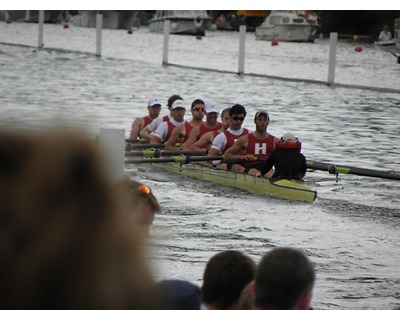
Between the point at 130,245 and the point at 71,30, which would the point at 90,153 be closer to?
the point at 130,245

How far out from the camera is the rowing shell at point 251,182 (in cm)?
1074

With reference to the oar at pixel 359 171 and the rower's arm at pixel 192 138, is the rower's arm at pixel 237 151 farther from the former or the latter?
the rower's arm at pixel 192 138

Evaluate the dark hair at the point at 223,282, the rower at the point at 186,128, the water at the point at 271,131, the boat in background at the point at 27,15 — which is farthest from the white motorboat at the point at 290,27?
the dark hair at the point at 223,282

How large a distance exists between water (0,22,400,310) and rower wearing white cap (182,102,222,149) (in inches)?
22.8

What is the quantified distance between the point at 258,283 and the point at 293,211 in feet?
24.8

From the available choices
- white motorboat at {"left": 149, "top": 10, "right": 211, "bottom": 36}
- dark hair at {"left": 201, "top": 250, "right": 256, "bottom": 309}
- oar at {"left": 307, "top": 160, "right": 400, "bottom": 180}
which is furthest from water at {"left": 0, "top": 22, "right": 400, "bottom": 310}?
white motorboat at {"left": 149, "top": 10, "right": 211, "bottom": 36}

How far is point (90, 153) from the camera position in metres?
1.19

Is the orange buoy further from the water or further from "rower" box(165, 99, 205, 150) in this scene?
"rower" box(165, 99, 205, 150)

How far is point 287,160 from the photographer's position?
1100cm

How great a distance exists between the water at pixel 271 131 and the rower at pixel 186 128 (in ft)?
1.45

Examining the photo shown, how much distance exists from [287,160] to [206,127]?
6.77 ft

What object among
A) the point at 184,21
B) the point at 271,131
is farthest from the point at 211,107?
the point at 184,21

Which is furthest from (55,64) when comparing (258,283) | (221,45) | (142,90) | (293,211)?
(258,283)

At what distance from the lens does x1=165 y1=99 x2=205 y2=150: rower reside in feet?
42.4
